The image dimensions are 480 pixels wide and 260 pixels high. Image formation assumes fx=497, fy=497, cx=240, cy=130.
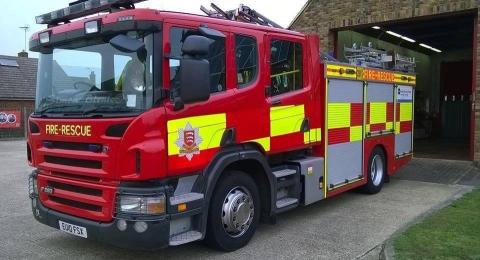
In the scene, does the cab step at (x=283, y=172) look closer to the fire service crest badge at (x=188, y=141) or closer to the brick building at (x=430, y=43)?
the fire service crest badge at (x=188, y=141)

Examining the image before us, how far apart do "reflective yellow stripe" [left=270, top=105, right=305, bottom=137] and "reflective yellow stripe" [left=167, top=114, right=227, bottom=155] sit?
2.92ft

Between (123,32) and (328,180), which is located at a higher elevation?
(123,32)

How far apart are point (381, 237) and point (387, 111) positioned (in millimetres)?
3633

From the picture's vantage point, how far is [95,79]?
15.9 ft

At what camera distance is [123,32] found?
4559mm

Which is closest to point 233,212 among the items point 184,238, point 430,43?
point 184,238

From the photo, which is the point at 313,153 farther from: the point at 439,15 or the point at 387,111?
the point at 439,15

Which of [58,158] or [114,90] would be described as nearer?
[114,90]

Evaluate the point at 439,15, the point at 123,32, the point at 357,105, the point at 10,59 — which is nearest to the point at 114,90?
the point at 123,32

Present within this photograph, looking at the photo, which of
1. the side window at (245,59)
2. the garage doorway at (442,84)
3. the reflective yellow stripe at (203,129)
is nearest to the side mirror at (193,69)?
the reflective yellow stripe at (203,129)

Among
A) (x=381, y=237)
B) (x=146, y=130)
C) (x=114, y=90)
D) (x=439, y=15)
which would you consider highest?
(x=439, y=15)

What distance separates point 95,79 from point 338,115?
3.85m

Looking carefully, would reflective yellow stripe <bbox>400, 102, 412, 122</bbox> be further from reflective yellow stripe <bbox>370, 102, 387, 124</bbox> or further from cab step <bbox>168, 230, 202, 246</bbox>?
cab step <bbox>168, 230, 202, 246</bbox>

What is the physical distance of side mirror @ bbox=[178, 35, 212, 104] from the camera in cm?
450
